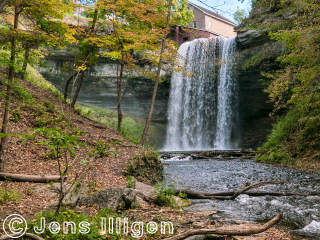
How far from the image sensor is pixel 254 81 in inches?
811

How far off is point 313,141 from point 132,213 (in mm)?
10477

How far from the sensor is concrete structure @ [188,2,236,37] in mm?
35862

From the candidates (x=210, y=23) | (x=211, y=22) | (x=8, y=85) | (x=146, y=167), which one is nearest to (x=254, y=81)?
(x=146, y=167)

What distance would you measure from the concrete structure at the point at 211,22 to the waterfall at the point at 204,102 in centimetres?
1267

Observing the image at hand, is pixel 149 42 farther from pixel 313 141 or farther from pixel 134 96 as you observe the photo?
pixel 134 96

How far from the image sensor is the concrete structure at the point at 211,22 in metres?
35.9

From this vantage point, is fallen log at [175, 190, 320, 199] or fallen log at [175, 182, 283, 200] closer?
fallen log at [175, 182, 283, 200]

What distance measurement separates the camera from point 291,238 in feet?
12.6

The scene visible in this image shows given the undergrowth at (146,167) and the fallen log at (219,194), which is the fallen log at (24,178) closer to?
the undergrowth at (146,167)

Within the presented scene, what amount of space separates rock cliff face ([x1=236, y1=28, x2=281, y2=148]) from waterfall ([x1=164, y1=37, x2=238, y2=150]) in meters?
0.80

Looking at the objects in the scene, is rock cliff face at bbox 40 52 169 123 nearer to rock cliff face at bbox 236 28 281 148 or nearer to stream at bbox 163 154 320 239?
rock cliff face at bbox 236 28 281 148

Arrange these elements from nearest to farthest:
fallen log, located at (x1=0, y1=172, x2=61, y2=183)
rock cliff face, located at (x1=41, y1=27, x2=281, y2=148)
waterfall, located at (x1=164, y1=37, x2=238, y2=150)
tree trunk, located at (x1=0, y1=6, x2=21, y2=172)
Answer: tree trunk, located at (x1=0, y1=6, x2=21, y2=172) < fallen log, located at (x1=0, y1=172, x2=61, y2=183) < rock cliff face, located at (x1=41, y1=27, x2=281, y2=148) < waterfall, located at (x1=164, y1=37, x2=238, y2=150)

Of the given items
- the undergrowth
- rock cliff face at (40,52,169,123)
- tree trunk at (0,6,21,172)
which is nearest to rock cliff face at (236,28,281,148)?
rock cliff face at (40,52,169,123)

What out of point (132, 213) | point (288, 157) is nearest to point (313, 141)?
point (288, 157)
